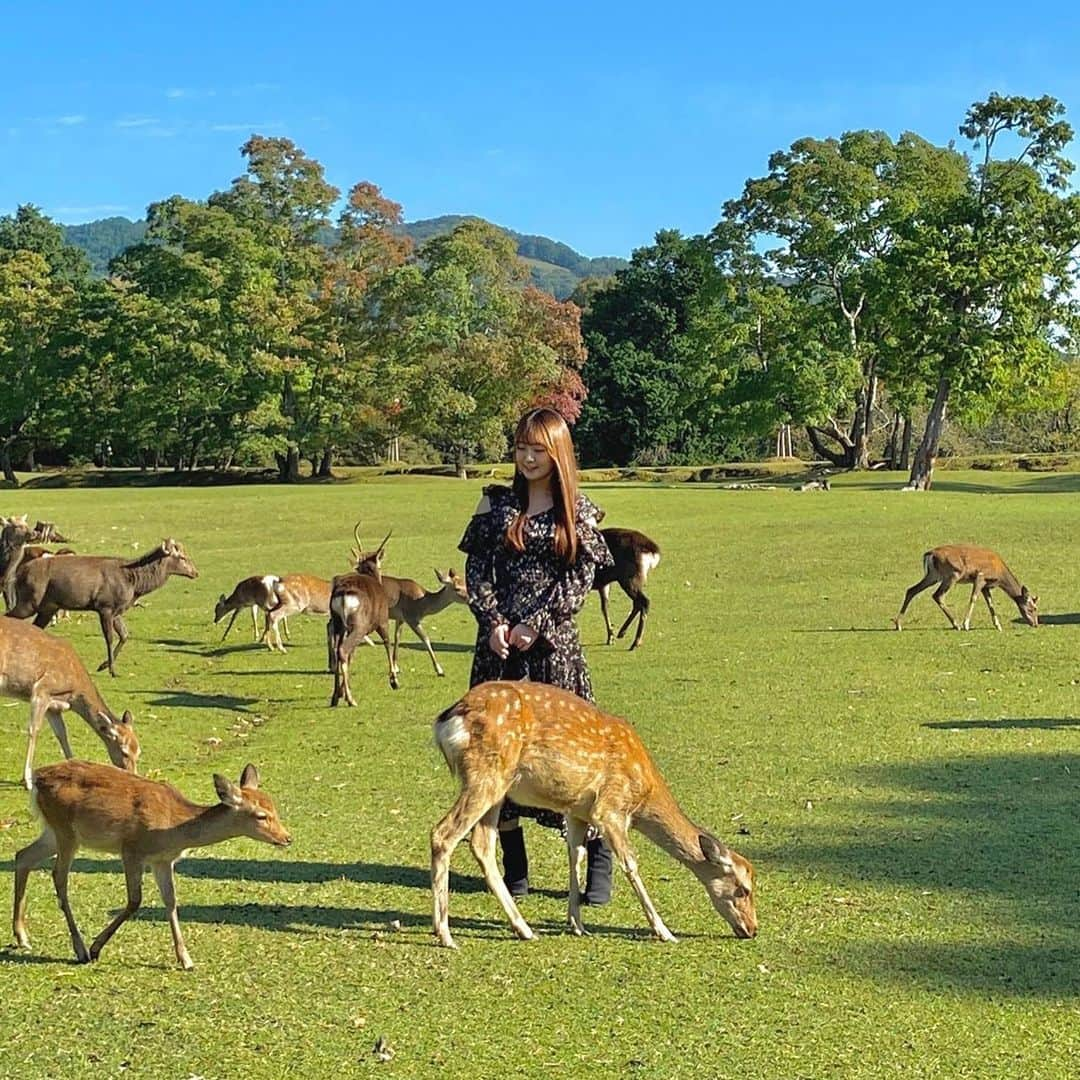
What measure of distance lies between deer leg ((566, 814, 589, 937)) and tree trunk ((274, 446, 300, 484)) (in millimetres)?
43375

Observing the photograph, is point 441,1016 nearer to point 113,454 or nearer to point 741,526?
point 741,526

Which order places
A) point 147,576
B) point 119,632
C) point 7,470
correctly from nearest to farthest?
point 119,632 < point 147,576 < point 7,470

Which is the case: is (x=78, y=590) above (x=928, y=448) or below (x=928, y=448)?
below

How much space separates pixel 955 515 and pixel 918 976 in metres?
22.4

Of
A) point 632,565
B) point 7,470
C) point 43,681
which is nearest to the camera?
point 43,681

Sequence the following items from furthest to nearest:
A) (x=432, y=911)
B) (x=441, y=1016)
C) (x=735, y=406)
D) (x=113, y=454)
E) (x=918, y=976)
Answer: (x=113, y=454) → (x=735, y=406) → (x=432, y=911) → (x=918, y=976) → (x=441, y=1016)

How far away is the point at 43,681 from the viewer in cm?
801

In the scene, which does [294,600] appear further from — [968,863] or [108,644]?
[968,863]

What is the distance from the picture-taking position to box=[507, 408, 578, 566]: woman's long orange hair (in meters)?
5.67

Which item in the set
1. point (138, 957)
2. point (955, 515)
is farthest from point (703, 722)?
point (955, 515)

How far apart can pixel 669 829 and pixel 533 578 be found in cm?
118

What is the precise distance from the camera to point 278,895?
5.89 meters

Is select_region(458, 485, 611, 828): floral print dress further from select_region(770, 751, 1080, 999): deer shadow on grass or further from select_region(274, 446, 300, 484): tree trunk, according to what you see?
select_region(274, 446, 300, 484): tree trunk

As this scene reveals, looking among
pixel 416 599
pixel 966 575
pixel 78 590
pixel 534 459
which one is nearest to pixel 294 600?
pixel 416 599
